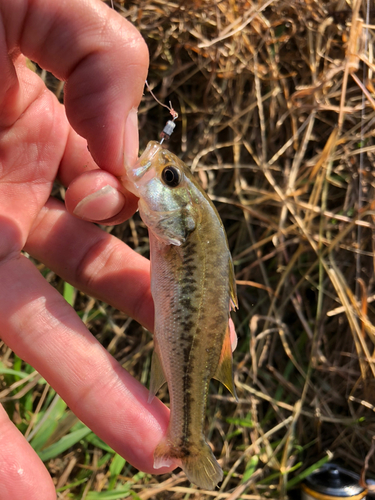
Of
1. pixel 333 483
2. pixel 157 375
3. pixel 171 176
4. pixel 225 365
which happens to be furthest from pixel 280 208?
pixel 333 483

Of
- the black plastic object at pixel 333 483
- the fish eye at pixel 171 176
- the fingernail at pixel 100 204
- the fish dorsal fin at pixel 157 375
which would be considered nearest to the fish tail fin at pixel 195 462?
the fish dorsal fin at pixel 157 375

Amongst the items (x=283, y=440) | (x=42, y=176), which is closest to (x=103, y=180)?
(x=42, y=176)

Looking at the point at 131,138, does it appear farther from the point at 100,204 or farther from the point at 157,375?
the point at 157,375

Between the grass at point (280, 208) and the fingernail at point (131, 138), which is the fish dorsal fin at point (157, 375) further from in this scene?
the grass at point (280, 208)

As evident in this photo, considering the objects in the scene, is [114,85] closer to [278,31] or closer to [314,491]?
[278,31]

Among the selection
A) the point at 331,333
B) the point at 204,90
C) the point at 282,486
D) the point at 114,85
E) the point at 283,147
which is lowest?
the point at 282,486

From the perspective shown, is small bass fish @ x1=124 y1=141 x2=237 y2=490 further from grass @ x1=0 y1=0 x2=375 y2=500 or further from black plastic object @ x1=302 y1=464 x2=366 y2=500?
black plastic object @ x1=302 y1=464 x2=366 y2=500

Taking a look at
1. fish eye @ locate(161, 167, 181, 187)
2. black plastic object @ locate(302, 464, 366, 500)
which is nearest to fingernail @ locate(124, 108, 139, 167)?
fish eye @ locate(161, 167, 181, 187)
